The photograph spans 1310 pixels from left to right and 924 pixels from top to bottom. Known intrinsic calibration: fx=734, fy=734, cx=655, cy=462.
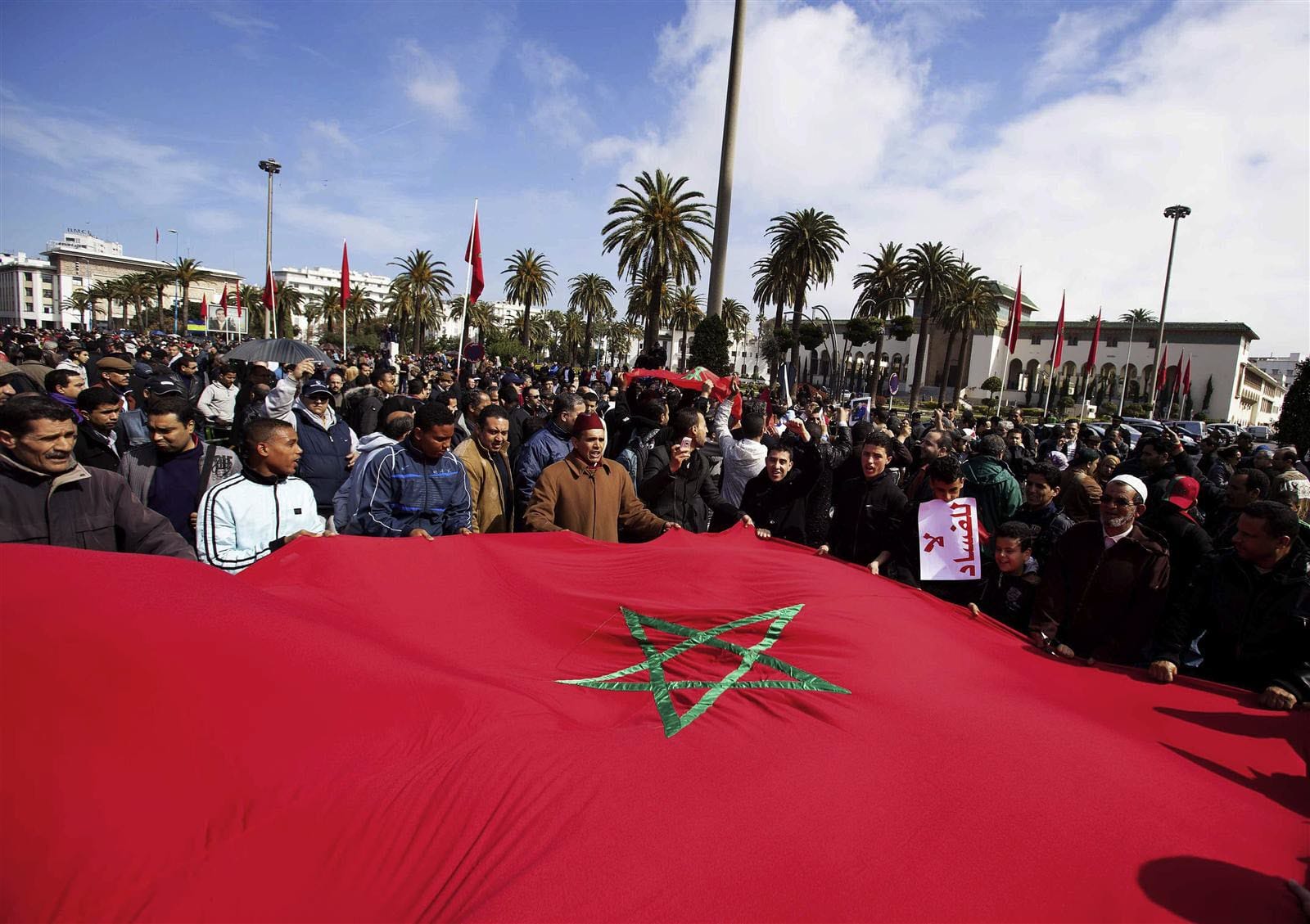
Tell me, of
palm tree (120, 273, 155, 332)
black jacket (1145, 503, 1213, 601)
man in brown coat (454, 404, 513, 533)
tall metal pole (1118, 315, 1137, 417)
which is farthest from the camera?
palm tree (120, 273, 155, 332)

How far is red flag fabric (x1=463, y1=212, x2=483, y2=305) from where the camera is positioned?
560 inches

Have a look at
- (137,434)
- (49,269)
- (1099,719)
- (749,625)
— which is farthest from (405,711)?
(49,269)

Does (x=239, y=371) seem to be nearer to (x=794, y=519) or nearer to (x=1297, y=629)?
(x=794, y=519)

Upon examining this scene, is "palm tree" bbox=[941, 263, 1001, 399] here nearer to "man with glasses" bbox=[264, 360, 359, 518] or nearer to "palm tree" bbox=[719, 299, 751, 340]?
"palm tree" bbox=[719, 299, 751, 340]

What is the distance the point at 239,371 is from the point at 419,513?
11.3m

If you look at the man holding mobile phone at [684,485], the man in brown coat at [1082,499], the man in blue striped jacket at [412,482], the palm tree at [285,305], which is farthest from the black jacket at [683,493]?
the palm tree at [285,305]

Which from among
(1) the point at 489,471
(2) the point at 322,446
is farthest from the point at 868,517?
(2) the point at 322,446

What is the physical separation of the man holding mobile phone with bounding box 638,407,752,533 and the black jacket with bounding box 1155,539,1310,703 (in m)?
3.06

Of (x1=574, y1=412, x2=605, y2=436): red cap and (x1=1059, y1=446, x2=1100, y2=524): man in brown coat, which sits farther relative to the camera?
(x1=1059, y1=446, x2=1100, y2=524): man in brown coat

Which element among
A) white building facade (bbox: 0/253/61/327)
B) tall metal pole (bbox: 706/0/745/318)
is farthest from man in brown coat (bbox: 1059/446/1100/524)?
white building facade (bbox: 0/253/61/327)

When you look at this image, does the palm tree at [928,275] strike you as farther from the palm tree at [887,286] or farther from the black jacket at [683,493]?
the black jacket at [683,493]

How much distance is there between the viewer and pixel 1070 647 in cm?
400

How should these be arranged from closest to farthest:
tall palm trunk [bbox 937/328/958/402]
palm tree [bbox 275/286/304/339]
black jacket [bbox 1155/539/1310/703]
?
black jacket [bbox 1155/539/1310/703], tall palm trunk [bbox 937/328/958/402], palm tree [bbox 275/286/304/339]

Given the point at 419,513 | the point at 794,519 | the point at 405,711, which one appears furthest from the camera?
the point at 794,519
